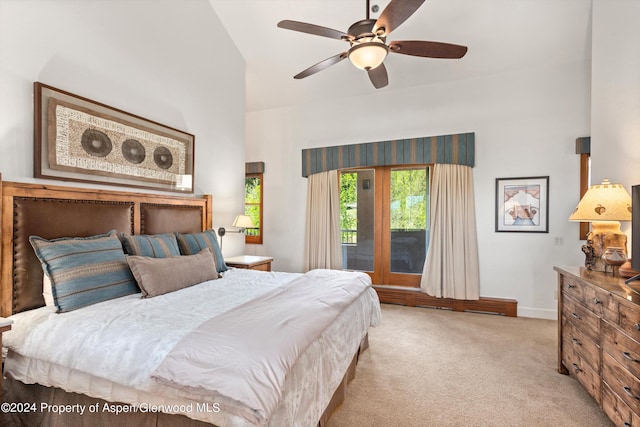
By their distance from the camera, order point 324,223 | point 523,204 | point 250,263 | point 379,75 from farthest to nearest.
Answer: point 324,223, point 523,204, point 250,263, point 379,75

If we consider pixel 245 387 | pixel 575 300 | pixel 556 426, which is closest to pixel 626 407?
pixel 556 426

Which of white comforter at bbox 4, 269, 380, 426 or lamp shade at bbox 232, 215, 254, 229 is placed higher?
lamp shade at bbox 232, 215, 254, 229

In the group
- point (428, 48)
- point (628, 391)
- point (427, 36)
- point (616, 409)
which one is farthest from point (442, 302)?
point (427, 36)

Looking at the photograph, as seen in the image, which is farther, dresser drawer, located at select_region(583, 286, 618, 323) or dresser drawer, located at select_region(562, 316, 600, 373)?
dresser drawer, located at select_region(562, 316, 600, 373)

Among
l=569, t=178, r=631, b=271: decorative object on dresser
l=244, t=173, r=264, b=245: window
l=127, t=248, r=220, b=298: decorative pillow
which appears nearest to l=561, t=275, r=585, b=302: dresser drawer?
l=569, t=178, r=631, b=271: decorative object on dresser

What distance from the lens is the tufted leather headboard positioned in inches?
78.5

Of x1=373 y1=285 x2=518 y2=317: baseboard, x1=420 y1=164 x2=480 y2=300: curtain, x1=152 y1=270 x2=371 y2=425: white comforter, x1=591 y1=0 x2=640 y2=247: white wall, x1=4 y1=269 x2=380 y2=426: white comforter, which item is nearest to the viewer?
x1=152 y1=270 x2=371 y2=425: white comforter

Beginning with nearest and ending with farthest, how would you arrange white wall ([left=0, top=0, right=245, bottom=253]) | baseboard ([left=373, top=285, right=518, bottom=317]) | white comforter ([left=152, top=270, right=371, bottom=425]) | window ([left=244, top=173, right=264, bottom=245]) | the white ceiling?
white comforter ([left=152, top=270, right=371, bottom=425]) → white wall ([left=0, top=0, right=245, bottom=253]) → the white ceiling → baseboard ([left=373, top=285, right=518, bottom=317]) → window ([left=244, top=173, right=264, bottom=245])

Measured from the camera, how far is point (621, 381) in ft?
5.77

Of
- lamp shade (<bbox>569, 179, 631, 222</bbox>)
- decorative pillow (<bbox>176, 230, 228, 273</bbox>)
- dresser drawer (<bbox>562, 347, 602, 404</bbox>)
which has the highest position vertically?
lamp shade (<bbox>569, 179, 631, 222</bbox>)

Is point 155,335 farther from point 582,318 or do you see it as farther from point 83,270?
point 582,318

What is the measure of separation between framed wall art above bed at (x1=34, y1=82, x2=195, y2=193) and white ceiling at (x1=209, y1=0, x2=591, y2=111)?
71.1 inches

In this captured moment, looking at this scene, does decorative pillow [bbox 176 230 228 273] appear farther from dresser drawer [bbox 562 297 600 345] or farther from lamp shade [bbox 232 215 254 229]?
dresser drawer [bbox 562 297 600 345]

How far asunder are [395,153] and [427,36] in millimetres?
1516
